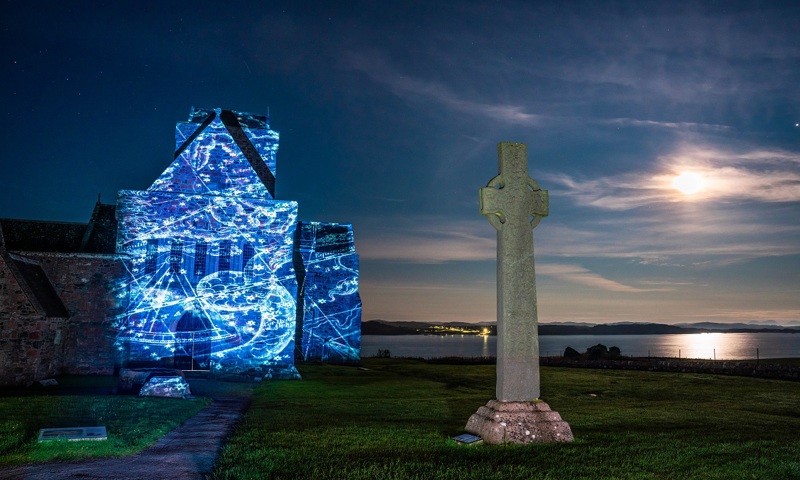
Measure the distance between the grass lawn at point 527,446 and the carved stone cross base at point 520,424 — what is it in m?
0.28

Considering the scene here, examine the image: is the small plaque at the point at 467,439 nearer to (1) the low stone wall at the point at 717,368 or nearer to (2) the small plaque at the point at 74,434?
(2) the small plaque at the point at 74,434

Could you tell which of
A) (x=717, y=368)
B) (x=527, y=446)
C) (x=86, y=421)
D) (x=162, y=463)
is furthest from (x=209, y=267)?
(x=717, y=368)

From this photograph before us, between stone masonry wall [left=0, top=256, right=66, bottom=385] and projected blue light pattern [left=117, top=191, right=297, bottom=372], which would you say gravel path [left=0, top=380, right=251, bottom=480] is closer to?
stone masonry wall [left=0, top=256, right=66, bottom=385]

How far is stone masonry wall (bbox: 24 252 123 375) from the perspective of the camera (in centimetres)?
2752

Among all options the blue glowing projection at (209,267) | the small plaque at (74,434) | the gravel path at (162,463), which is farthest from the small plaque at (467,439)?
the blue glowing projection at (209,267)

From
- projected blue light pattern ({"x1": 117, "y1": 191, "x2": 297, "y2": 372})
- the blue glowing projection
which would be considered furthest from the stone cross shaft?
projected blue light pattern ({"x1": 117, "y1": 191, "x2": 297, "y2": 372})

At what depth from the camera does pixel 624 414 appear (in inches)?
575

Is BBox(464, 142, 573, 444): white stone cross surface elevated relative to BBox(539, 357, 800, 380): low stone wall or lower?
elevated

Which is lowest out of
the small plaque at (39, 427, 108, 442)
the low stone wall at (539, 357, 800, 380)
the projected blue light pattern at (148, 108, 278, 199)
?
the low stone wall at (539, 357, 800, 380)

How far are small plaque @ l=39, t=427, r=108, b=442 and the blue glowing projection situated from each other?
18.6 meters

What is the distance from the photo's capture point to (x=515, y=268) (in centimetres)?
1006

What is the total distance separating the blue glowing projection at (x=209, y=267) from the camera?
28062mm

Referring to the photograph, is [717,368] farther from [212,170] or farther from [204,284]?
[212,170]

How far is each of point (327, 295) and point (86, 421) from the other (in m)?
29.6
